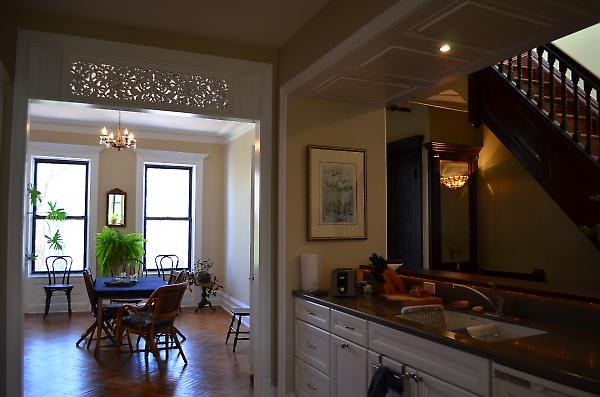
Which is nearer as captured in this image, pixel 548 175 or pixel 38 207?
pixel 548 175

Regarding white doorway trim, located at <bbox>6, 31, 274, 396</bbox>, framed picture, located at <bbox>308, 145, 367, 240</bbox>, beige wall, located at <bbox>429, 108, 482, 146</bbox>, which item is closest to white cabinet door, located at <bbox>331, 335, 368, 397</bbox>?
white doorway trim, located at <bbox>6, 31, 274, 396</bbox>

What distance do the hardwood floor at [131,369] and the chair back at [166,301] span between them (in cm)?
57

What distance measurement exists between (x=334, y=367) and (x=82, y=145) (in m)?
6.81

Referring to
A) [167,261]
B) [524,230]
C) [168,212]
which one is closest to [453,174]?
[524,230]

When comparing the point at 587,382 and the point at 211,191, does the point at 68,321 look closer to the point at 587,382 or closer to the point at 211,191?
the point at 211,191

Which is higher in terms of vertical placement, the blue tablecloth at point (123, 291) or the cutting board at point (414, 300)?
the cutting board at point (414, 300)

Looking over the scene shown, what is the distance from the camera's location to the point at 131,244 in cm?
774

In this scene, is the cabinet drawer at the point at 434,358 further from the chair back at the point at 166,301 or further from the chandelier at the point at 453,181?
the chandelier at the point at 453,181

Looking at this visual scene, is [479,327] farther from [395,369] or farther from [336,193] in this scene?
[336,193]

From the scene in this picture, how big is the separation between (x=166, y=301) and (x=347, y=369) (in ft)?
8.76

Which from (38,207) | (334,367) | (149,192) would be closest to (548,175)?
(334,367)

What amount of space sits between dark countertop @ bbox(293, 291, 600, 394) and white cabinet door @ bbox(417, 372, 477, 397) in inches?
8.2

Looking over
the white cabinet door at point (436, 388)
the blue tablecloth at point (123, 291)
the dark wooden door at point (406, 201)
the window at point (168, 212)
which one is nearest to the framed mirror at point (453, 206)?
the dark wooden door at point (406, 201)

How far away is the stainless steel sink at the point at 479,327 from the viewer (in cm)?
267
